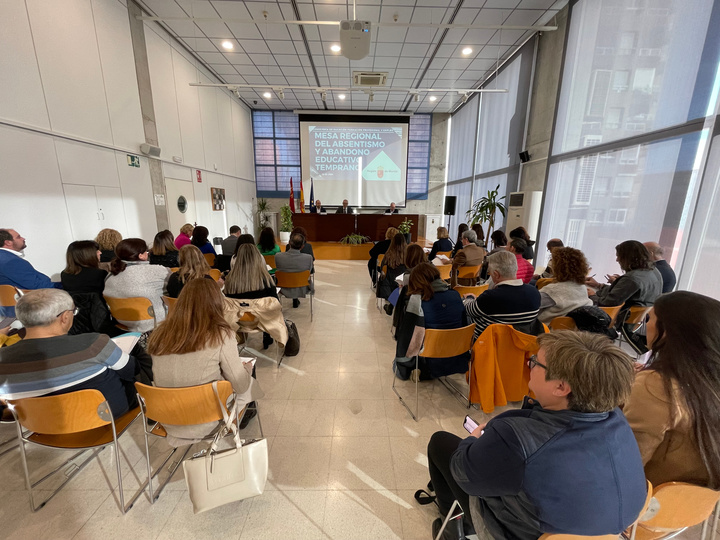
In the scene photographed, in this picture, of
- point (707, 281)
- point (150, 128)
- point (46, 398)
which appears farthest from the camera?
point (150, 128)

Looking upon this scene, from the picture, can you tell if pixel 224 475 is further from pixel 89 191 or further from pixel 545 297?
pixel 89 191

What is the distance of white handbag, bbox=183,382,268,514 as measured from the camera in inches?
55.2

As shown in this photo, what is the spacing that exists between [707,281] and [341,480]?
12.7 ft

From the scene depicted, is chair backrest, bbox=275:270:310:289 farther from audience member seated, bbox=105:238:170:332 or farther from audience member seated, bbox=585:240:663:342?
audience member seated, bbox=585:240:663:342

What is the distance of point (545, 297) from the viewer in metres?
2.53

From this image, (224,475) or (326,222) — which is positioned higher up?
(326,222)

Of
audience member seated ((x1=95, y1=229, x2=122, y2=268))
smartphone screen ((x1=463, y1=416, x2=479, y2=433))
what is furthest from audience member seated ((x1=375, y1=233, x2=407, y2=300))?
audience member seated ((x1=95, y1=229, x2=122, y2=268))

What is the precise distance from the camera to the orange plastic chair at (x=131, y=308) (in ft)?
8.82

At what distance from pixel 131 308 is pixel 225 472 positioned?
6.65 feet

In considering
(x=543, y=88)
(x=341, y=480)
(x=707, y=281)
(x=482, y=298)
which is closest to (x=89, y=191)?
(x=341, y=480)

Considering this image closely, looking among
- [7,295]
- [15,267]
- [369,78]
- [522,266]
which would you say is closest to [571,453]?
[522,266]

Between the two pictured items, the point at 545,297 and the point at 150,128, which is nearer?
the point at 545,297

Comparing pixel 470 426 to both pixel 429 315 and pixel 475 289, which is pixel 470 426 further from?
pixel 475 289

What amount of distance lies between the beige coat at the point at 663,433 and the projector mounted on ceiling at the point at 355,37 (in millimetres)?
4725
